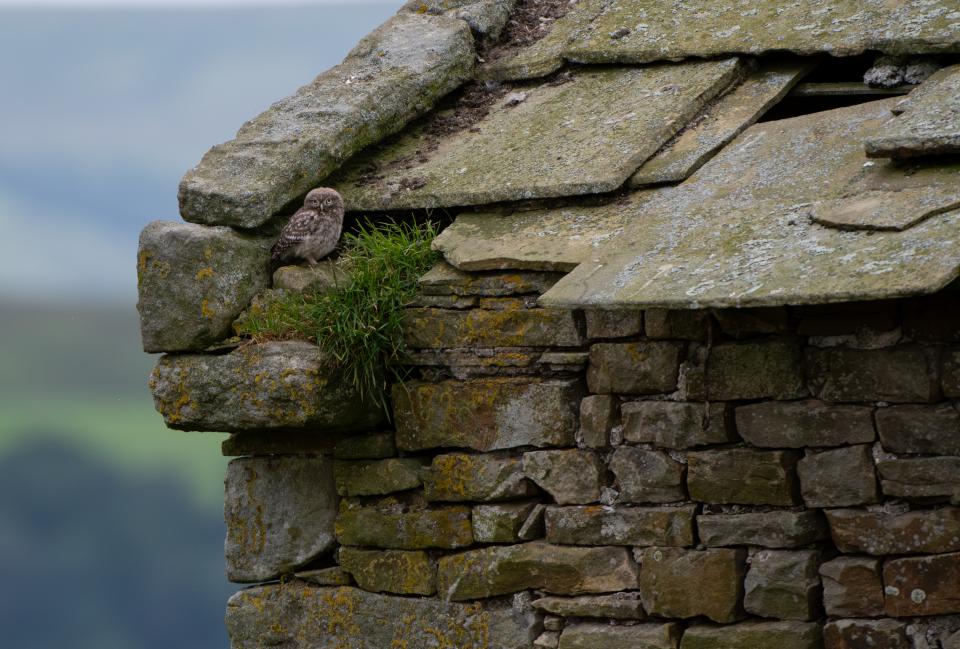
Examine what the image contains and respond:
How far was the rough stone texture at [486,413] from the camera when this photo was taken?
17.5 ft

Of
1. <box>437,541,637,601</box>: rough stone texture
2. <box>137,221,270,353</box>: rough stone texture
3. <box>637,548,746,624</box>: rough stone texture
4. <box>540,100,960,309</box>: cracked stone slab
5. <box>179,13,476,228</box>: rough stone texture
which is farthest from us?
<box>179,13,476,228</box>: rough stone texture

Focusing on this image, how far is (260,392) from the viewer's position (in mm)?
5414

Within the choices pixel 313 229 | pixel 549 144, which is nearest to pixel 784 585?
pixel 549 144

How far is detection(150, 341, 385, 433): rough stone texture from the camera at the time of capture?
5.38m

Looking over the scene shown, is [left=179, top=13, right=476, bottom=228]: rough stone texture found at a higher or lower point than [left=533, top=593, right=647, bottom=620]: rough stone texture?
higher

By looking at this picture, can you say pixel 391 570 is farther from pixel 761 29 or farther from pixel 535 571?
pixel 761 29

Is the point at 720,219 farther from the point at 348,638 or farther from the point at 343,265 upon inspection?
the point at 348,638

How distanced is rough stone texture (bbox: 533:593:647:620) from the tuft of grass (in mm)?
1106

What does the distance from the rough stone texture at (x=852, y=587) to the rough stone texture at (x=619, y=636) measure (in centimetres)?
62

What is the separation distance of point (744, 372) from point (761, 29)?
1.86 metres

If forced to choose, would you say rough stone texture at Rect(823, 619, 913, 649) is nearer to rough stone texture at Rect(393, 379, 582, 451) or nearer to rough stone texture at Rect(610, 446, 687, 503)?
rough stone texture at Rect(610, 446, 687, 503)

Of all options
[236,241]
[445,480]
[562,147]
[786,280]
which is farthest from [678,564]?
[236,241]

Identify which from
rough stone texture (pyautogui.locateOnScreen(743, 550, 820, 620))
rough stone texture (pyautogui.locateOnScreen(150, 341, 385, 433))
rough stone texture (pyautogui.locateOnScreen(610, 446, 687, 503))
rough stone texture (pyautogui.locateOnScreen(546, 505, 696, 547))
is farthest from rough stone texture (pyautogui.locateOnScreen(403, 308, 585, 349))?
rough stone texture (pyautogui.locateOnScreen(743, 550, 820, 620))

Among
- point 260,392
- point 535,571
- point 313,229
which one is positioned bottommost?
point 535,571
